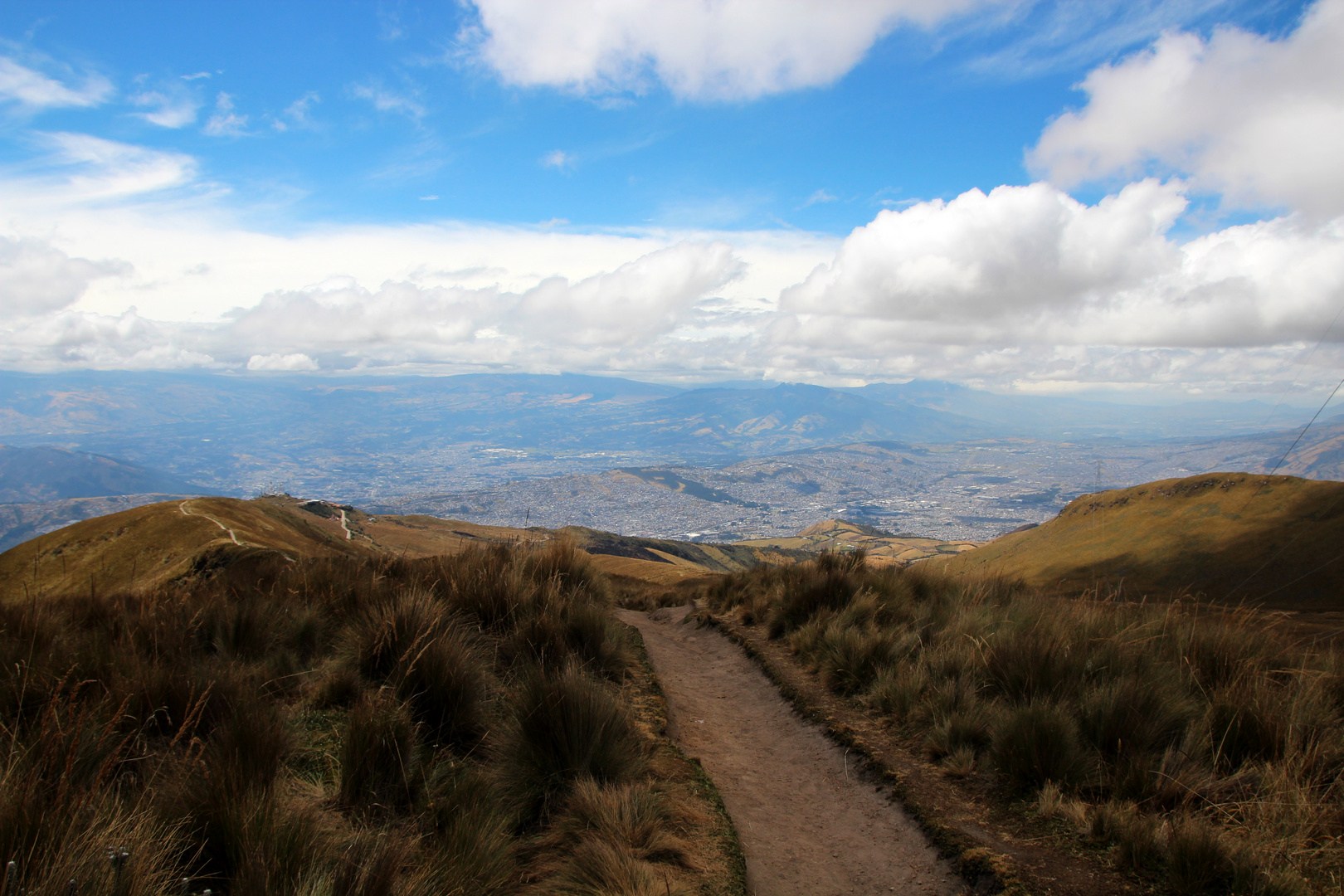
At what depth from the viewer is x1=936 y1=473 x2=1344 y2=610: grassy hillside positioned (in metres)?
34.5

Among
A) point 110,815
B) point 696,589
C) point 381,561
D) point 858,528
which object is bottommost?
point 858,528

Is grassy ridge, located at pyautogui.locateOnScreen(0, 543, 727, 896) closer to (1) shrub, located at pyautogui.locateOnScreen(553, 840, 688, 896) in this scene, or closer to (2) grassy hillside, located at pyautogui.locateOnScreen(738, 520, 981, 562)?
(1) shrub, located at pyautogui.locateOnScreen(553, 840, 688, 896)

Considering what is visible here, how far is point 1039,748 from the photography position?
15.8 feet

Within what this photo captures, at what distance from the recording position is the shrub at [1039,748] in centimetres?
468

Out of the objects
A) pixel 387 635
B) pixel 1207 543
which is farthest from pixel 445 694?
pixel 1207 543

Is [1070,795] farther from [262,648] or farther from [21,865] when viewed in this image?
[262,648]

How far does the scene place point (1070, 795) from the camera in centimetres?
448

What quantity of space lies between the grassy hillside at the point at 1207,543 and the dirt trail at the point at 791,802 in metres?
26.1

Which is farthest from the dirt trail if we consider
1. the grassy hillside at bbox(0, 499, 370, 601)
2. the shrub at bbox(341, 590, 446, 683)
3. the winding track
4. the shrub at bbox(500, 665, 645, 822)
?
the winding track

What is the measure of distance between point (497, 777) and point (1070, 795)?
4187 mm

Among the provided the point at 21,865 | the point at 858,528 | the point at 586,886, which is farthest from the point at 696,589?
the point at 858,528

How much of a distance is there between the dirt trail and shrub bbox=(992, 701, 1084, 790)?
978 mm

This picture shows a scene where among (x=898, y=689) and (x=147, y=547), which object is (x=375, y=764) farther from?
(x=147, y=547)

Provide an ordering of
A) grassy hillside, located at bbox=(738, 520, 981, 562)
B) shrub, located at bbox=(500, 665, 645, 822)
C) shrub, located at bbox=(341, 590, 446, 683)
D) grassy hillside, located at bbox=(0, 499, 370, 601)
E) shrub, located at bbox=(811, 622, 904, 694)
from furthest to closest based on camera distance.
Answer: grassy hillside, located at bbox=(738, 520, 981, 562) → grassy hillside, located at bbox=(0, 499, 370, 601) → shrub, located at bbox=(811, 622, 904, 694) → shrub, located at bbox=(341, 590, 446, 683) → shrub, located at bbox=(500, 665, 645, 822)
